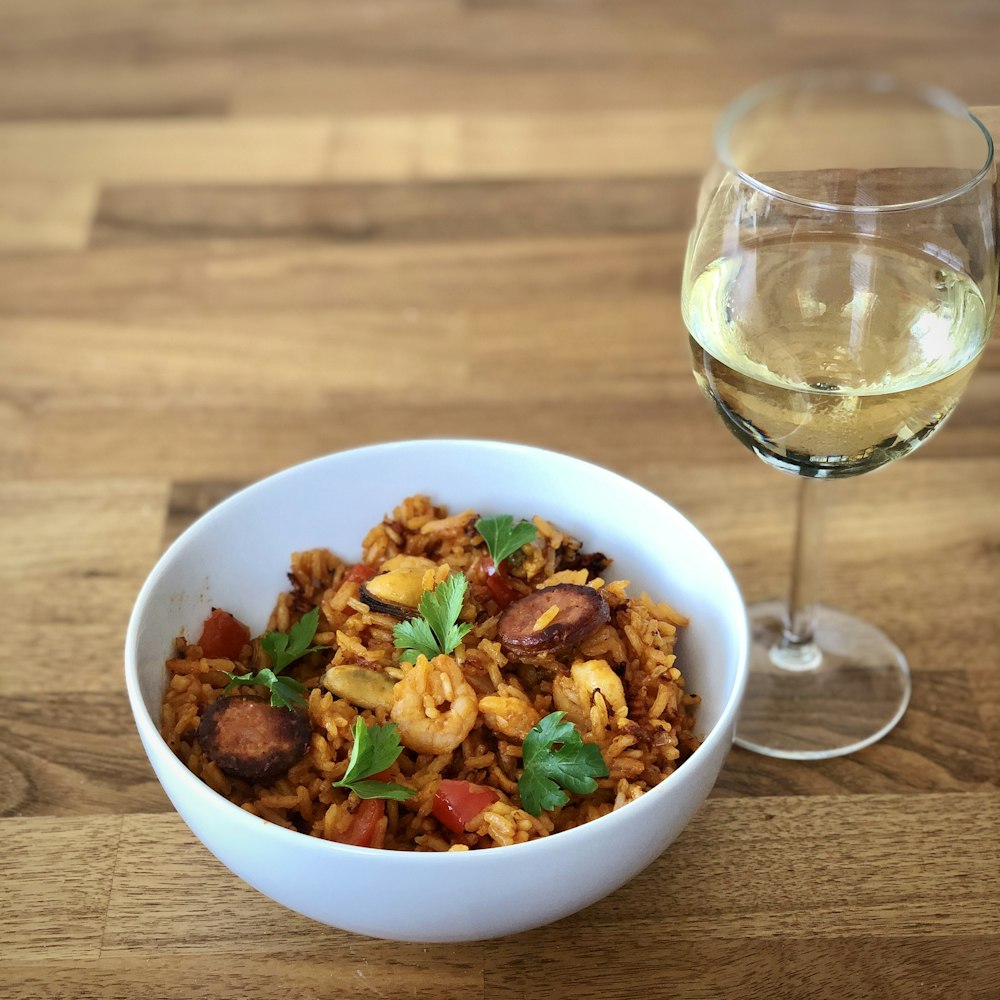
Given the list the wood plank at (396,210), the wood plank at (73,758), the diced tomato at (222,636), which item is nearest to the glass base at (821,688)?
the diced tomato at (222,636)

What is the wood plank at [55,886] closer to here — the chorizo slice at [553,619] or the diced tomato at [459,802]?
the diced tomato at [459,802]

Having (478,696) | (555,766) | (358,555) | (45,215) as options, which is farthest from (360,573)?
(45,215)

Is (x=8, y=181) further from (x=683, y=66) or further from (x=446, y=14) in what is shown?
(x=683, y=66)

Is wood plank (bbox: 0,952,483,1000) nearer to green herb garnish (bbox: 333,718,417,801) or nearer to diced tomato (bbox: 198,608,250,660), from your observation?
green herb garnish (bbox: 333,718,417,801)

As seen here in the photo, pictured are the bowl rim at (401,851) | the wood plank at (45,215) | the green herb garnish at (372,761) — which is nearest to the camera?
the bowl rim at (401,851)

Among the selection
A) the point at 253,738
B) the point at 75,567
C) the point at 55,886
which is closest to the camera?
the point at 253,738

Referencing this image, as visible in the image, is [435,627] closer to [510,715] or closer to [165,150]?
[510,715]
